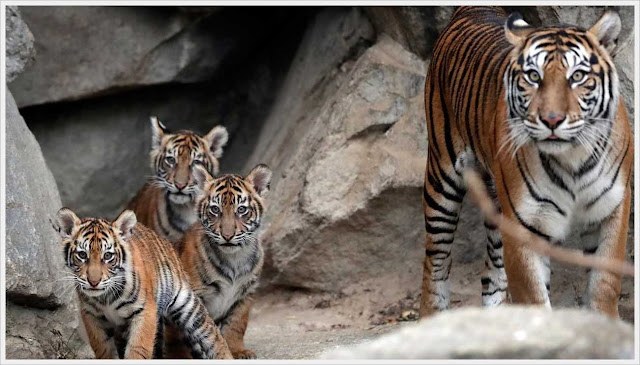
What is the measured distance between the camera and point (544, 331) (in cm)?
402

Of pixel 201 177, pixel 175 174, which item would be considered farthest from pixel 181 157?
pixel 201 177

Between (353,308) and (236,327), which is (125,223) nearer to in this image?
(236,327)

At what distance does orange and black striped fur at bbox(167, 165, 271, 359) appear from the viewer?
7.55 metres

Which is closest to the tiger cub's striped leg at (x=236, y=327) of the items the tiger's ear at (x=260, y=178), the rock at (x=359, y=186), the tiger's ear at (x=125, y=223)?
the tiger's ear at (x=260, y=178)

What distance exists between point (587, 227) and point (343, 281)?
3.22 metres

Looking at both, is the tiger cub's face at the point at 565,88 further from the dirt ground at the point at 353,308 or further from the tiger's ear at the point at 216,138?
the tiger's ear at the point at 216,138

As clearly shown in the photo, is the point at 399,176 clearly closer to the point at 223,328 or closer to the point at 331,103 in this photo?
the point at 331,103

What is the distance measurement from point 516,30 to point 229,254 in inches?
97.4

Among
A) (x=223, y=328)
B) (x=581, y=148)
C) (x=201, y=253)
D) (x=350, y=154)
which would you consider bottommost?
(x=223, y=328)

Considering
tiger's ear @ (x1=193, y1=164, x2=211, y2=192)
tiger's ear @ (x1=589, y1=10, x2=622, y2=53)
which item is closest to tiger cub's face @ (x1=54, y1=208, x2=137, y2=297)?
tiger's ear @ (x1=193, y1=164, x2=211, y2=192)

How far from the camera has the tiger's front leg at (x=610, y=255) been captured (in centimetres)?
636

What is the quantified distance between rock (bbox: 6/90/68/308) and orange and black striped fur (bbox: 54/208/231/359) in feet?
1.34

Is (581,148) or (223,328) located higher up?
(581,148)

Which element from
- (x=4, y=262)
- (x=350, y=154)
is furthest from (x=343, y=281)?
(x=4, y=262)
